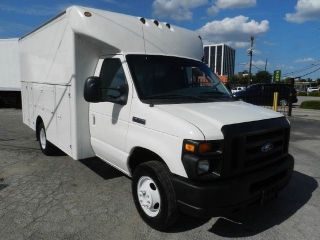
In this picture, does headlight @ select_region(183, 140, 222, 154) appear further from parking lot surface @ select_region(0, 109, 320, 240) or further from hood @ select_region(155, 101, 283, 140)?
parking lot surface @ select_region(0, 109, 320, 240)

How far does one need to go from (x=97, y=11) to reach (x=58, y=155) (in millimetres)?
3829

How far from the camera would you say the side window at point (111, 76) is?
4.70 m

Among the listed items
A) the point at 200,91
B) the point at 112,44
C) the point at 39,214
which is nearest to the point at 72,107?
the point at 112,44

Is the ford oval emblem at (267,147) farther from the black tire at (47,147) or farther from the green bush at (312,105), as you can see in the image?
the green bush at (312,105)

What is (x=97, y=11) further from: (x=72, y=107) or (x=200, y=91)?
(x=200, y=91)

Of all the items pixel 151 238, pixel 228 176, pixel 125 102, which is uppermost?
pixel 125 102

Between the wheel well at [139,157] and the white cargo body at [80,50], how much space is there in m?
1.24

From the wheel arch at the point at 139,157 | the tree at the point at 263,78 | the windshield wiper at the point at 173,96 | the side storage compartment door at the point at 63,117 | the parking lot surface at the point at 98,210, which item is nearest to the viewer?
the parking lot surface at the point at 98,210

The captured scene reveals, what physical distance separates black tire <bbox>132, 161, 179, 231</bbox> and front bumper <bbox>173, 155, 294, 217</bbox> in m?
0.11

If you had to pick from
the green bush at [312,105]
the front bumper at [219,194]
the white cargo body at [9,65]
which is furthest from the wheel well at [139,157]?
the green bush at [312,105]

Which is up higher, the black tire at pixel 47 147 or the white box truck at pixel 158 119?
the white box truck at pixel 158 119

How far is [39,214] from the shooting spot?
14.6ft

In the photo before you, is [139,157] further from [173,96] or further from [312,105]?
[312,105]

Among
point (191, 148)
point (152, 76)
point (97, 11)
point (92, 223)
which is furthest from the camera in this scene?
point (97, 11)
